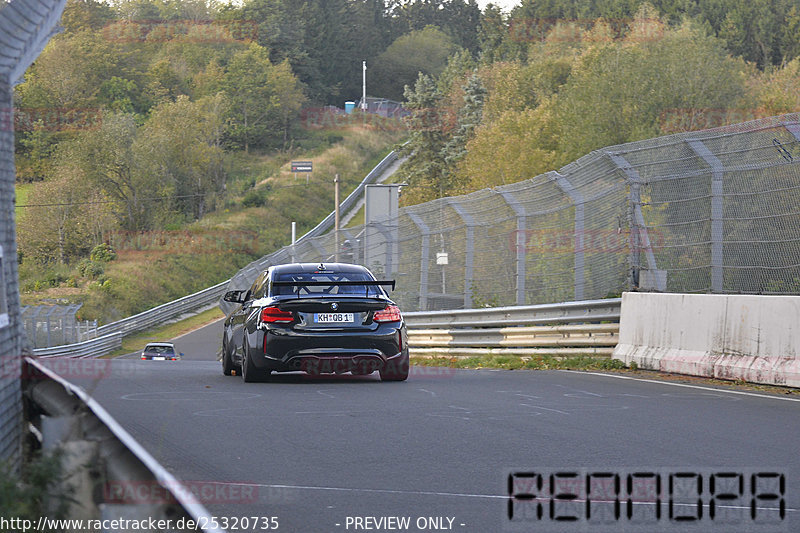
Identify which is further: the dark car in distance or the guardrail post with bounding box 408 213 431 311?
the dark car in distance

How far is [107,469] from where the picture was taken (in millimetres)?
3543

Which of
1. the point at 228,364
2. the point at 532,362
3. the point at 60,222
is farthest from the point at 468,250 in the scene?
the point at 60,222

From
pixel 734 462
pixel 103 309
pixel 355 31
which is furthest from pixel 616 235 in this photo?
pixel 355 31

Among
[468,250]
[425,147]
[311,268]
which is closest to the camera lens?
[311,268]

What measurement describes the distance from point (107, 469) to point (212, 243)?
85765 millimetres

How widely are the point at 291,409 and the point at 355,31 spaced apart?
7242 inches

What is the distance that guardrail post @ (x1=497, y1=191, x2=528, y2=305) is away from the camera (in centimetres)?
1919

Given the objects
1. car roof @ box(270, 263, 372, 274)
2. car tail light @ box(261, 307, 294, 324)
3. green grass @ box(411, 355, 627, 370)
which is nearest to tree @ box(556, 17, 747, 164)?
green grass @ box(411, 355, 627, 370)

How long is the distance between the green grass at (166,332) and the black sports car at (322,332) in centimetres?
4160

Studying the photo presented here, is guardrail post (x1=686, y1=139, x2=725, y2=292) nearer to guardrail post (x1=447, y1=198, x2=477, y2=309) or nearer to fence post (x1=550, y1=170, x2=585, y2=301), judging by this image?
fence post (x1=550, y1=170, x2=585, y2=301)

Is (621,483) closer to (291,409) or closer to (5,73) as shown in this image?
(291,409)

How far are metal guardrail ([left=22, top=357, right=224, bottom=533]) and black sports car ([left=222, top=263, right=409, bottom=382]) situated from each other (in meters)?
7.61

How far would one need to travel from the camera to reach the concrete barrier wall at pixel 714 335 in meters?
12.5

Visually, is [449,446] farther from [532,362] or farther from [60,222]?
[60,222]
